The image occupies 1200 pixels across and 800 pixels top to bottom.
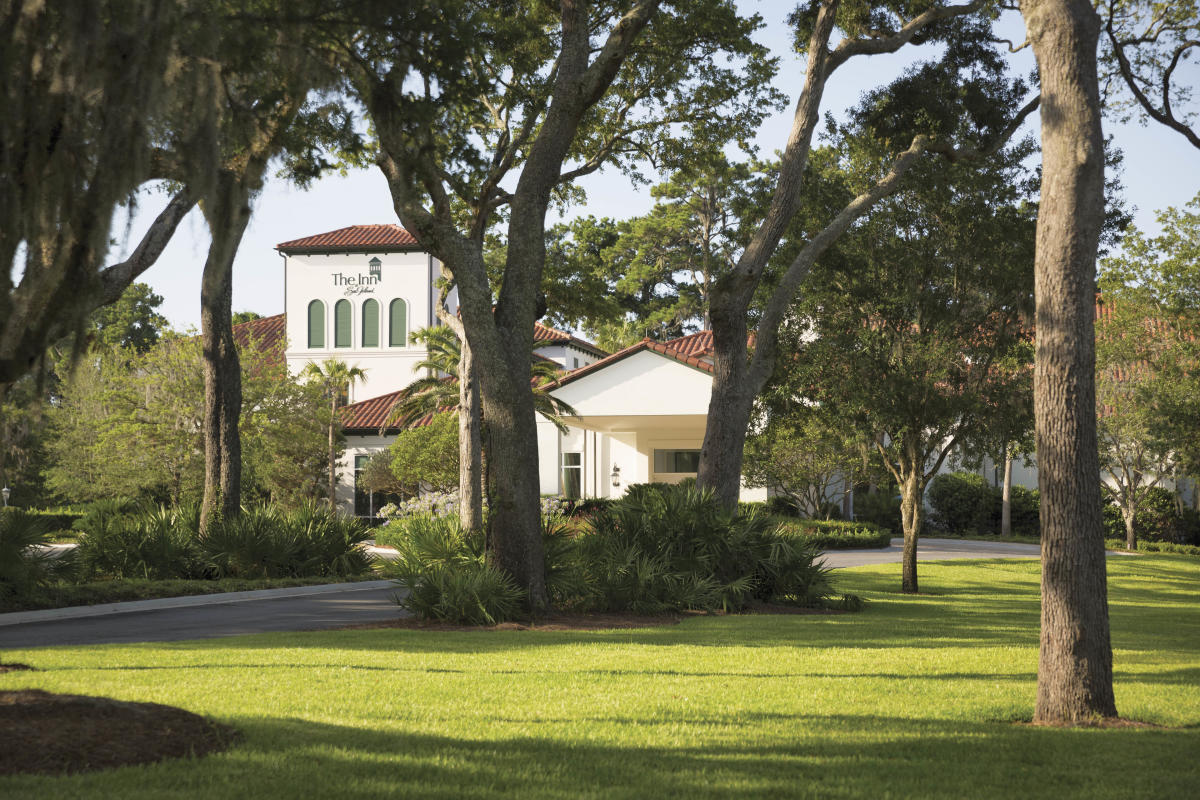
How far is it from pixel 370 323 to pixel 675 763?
4855 centimetres

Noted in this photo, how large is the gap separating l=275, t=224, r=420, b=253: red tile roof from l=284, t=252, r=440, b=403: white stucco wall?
1.44ft

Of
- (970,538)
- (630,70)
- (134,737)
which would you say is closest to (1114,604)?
(630,70)

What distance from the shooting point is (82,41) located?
5.54m

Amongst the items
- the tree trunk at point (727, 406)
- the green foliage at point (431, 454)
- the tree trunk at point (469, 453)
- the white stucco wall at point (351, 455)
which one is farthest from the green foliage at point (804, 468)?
the white stucco wall at point (351, 455)

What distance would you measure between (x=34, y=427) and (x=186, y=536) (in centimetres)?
1425

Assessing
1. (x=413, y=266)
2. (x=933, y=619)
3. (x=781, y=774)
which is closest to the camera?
(x=781, y=774)

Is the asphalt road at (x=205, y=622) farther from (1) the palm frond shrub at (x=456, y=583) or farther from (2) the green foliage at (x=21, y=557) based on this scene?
(2) the green foliage at (x=21, y=557)

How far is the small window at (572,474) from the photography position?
43156 millimetres

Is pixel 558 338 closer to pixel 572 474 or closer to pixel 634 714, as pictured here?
pixel 572 474

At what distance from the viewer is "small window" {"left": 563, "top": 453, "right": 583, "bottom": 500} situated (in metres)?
43.2

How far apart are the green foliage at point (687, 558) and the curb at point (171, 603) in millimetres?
3493

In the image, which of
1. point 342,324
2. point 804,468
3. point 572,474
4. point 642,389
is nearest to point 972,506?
point 804,468

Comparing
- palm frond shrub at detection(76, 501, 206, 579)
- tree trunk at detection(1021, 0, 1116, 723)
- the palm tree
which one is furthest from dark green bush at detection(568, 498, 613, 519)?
tree trunk at detection(1021, 0, 1116, 723)

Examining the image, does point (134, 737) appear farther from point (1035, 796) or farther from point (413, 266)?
point (413, 266)
